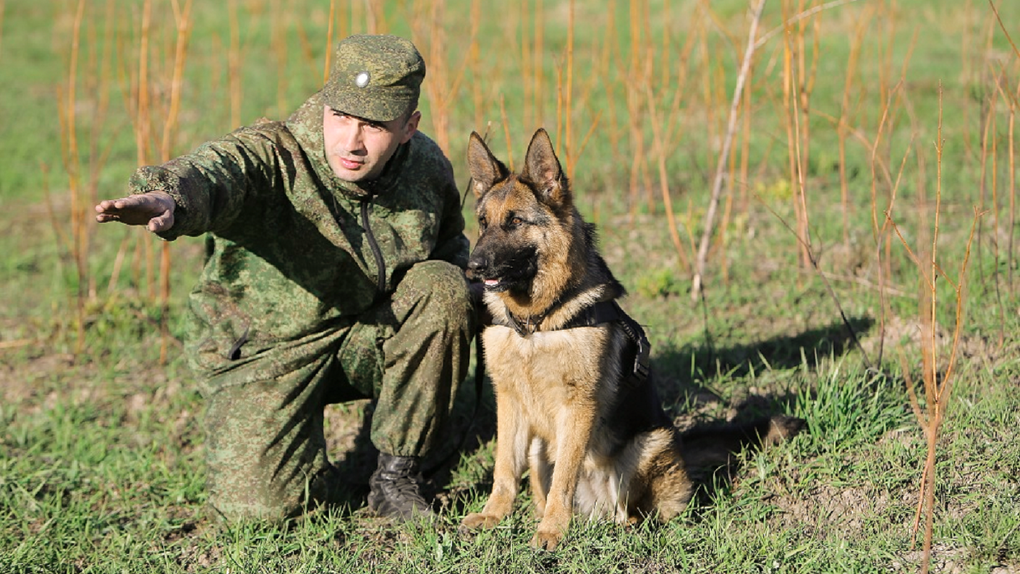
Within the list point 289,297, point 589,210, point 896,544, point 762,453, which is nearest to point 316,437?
point 289,297

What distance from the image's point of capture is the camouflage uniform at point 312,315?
380cm

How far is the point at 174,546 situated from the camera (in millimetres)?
3756

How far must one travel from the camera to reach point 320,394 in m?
4.07

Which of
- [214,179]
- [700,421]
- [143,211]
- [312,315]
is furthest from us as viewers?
[700,421]

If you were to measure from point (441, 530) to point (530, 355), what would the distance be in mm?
819

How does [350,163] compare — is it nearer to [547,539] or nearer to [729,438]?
[547,539]

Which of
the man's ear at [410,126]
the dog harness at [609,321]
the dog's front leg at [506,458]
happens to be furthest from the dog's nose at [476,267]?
the man's ear at [410,126]

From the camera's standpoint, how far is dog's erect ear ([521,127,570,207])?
3.46 m

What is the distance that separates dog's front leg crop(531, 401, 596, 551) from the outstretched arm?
5.24 ft

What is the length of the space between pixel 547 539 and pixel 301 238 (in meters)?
1.57

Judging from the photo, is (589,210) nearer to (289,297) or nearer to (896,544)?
(289,297)

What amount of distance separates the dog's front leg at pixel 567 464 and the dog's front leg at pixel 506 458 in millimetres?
231

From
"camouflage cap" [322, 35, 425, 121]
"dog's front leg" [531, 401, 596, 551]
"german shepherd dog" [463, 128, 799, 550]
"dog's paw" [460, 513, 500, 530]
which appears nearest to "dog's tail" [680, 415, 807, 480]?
"german shepherd dog" [463, 128, 799, 550]

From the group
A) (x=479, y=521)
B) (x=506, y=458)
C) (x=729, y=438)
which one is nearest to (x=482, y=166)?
(x=506, y=458)
